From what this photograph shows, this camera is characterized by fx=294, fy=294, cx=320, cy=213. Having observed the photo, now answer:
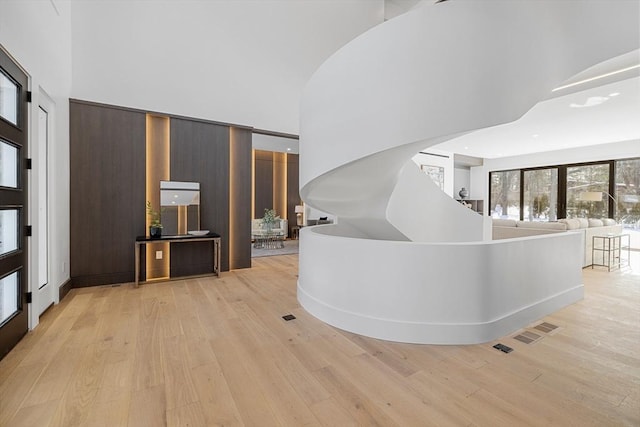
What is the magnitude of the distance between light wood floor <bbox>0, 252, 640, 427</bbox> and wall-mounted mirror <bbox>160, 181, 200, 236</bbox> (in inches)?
68.5

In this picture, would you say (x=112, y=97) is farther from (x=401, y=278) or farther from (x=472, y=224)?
(x=472, y=224)

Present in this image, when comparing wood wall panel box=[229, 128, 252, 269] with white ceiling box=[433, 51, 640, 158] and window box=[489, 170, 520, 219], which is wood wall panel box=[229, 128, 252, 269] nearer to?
white ceiling box=[433, 51, 640, 158]

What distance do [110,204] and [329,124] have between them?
360 centimetres

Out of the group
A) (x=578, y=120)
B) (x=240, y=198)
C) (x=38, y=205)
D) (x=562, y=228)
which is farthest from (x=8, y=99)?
(x=578, y=120)

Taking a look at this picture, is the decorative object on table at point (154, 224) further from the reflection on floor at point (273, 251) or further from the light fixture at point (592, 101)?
the light fixture at point (592, 101)

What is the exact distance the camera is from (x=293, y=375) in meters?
2.00

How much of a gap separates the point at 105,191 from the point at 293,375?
12.8 ft

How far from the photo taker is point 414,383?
1.91 m

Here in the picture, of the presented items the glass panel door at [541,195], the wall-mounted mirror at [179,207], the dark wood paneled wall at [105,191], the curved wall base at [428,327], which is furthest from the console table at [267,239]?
the glass panel door at [541,195]

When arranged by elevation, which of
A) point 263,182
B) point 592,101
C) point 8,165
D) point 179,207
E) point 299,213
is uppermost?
point 592,101

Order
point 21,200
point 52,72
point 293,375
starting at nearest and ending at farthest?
point 293,375 → point 21,200 → point 52,72

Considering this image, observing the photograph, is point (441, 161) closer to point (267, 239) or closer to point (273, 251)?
point (267, 239)

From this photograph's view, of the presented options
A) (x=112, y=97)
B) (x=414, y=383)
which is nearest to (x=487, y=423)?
(x=414, y=383)

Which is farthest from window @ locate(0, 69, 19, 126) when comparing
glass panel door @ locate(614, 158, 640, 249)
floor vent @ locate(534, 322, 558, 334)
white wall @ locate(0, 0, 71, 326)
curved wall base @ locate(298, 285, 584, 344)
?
glass panel door @ locate(614, 158, 640, 249)
